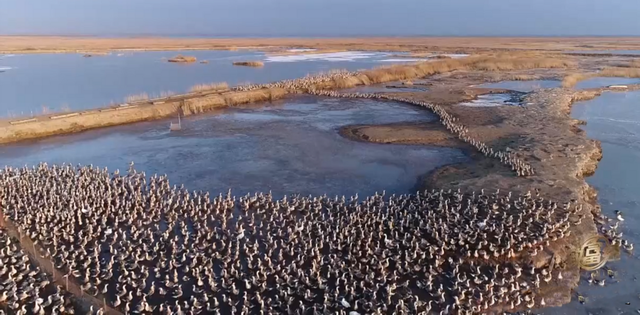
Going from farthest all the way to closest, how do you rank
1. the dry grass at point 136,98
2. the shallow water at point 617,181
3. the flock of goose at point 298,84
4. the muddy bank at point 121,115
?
the flock of goose at point 298,84 → the dry grass at point 136,98 → the muddy bank at point 121,115 → the shallow water at point 617,181

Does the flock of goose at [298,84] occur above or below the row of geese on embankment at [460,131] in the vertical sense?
above

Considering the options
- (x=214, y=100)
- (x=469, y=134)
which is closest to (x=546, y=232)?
(x=469, y=134)

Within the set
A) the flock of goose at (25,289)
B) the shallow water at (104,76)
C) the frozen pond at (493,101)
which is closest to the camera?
the flock of goose at (25,289)

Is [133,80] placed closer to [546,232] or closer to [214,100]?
[214,100]

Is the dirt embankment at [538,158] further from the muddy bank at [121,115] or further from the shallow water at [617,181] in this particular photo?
the muddy bank at [121,115]

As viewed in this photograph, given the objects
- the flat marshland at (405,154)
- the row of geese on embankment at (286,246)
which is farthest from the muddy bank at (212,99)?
the row of geese on embankment at (286,246)

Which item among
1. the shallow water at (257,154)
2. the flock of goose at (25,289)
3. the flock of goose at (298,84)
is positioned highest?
the flock of goose at (298,84)
